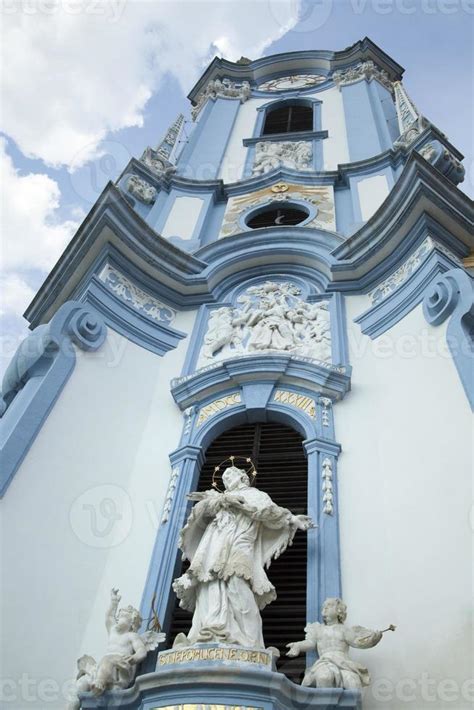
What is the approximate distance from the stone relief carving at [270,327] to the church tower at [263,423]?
0.12ft

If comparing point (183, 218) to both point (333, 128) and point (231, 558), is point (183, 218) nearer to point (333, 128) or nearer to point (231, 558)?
point (333, 128)

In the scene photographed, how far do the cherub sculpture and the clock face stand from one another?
1596 cm

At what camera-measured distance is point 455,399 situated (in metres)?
7.07

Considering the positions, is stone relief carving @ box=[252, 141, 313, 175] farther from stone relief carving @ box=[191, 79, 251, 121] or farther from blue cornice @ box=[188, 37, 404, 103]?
blue cornice @ box=[188, 37, 404, 103]

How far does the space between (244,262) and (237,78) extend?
34.8ft

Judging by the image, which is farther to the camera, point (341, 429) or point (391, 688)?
point (341, 429)

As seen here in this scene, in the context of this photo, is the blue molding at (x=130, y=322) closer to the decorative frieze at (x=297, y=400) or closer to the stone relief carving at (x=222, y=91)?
the decorative frieze at (x=297, y=400)

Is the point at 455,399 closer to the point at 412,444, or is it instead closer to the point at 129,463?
the point at 412,444

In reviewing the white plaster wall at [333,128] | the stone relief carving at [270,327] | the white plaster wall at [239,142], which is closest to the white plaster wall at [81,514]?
the stone relief carving at [270,327]

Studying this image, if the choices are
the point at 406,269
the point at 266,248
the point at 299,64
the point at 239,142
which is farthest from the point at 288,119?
the point at 406,269

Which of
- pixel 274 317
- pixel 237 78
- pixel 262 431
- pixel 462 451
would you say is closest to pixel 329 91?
pixel 237 78

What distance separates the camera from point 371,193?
11.9 m

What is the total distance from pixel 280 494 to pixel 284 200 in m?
6.61

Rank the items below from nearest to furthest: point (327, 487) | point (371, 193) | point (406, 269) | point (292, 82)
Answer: point (327, 487) < point (406, 269) < point (371, 193) < point (292, 82)
